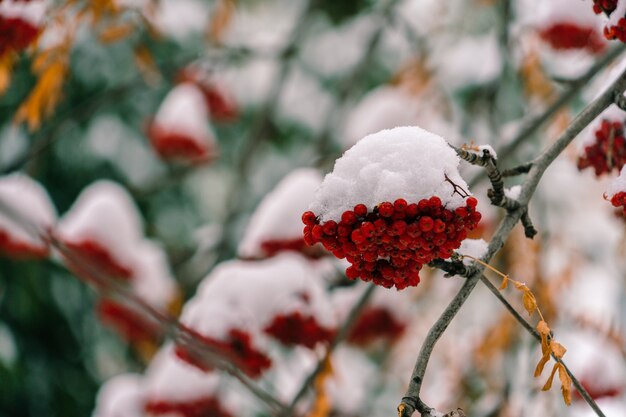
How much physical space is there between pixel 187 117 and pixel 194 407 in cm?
199

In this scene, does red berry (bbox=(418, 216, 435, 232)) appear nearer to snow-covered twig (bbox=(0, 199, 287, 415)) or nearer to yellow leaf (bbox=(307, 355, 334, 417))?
snow-covered twig (bbox=(0, 199, 287, 415))

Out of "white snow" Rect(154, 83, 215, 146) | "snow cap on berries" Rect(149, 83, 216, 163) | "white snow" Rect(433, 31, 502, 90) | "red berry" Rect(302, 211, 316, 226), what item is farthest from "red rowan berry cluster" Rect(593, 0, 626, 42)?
"white snow" Rect(433, 31, 502, 90)

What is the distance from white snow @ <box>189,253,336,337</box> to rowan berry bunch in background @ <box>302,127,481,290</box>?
1.20 metres

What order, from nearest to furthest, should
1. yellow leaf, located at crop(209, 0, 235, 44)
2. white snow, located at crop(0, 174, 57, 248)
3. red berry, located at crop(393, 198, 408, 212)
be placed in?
1. red berry, located at crop(393, 198, 408, 212)
2. white snow, located at crop(0, 174, 57, 248)
3. yellow leaf, located at crop(209, 0, 235, 44)

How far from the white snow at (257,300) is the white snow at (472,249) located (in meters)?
1.19

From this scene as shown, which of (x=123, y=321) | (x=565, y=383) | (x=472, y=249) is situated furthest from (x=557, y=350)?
(x=123, y=321)

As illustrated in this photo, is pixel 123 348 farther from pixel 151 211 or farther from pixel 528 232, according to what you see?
pixel 528 232

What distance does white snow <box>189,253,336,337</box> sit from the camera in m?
2.19

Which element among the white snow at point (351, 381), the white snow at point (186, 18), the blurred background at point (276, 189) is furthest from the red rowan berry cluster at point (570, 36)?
the white snow at point (186, 18)

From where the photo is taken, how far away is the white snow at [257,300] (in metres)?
2.19

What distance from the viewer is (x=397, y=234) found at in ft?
Result: 3.10

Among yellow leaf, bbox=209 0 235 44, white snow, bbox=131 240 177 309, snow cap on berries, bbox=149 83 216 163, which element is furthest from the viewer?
snow cap on berries, bbox=149 83 216 163

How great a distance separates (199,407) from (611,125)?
1.84 m

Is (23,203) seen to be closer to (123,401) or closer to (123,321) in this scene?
(123,321)
